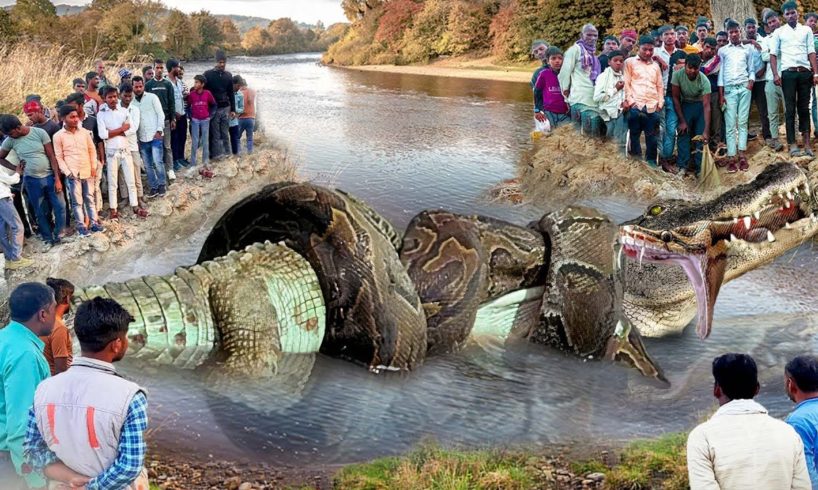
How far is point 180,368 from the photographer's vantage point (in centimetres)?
598

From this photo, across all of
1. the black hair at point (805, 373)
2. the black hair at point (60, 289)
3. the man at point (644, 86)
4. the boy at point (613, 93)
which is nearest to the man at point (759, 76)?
the man at point (644, 86)

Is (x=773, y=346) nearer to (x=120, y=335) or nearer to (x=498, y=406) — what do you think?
(x=498, y=406)

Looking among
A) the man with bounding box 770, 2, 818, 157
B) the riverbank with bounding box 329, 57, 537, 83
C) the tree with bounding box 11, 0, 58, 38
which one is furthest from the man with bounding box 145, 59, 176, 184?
the riverbank with bounding box 329, 57, 537, 83

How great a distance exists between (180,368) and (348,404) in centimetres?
137

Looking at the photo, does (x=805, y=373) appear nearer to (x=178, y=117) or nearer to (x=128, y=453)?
(x=128, y=453)

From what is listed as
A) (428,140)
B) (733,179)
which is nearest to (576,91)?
(733,179)

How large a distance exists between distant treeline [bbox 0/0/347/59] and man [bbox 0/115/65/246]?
769 cm

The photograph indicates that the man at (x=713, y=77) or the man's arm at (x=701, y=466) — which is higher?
the man at (x=713, y=77)

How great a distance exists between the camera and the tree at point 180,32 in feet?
50.7

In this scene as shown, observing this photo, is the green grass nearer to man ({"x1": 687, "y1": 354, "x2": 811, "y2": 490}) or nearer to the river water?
the river water

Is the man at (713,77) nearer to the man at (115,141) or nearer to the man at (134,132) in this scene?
the man at (134,132)

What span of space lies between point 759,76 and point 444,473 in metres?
9.57

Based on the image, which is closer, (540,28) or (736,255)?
(736,255)

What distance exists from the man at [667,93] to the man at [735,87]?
682 mm
